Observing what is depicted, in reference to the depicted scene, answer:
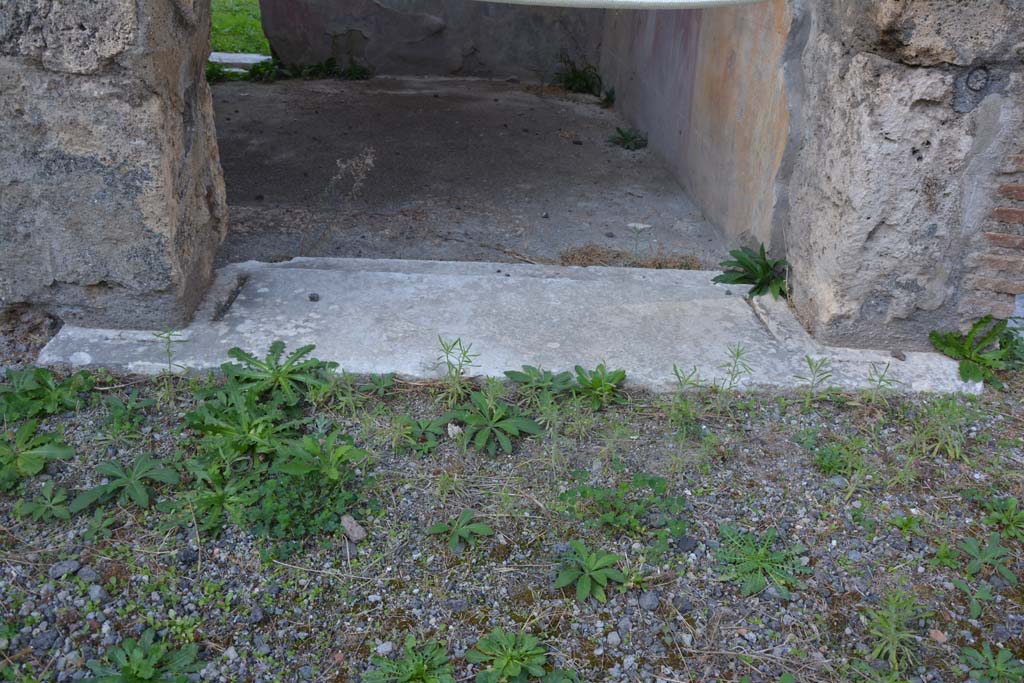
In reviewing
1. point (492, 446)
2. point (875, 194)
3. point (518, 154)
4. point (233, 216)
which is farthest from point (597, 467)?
point (518, 154)

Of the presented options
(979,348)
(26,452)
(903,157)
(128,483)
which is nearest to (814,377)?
(979,348)

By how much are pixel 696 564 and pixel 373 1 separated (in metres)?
6.61

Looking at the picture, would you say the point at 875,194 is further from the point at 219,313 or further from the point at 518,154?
the point at 518,154

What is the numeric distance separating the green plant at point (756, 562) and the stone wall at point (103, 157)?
1.76 m

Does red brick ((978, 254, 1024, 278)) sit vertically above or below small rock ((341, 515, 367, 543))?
above

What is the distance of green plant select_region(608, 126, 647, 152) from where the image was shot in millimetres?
5590

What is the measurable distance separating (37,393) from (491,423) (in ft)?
4.17

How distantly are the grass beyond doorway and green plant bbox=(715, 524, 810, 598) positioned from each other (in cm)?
744

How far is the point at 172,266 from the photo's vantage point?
250 cm

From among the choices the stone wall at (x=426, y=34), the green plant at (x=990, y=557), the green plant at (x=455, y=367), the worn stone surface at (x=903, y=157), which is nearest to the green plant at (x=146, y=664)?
the green plant at (x=455, y=367)

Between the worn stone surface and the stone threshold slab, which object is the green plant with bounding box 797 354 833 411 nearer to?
the stone threshold slab

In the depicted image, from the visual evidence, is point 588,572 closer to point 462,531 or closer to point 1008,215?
point 462,531

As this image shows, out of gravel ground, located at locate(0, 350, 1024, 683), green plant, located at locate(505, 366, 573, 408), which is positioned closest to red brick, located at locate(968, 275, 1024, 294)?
gravel ground, located at locate(0, 350, 1024, 683)

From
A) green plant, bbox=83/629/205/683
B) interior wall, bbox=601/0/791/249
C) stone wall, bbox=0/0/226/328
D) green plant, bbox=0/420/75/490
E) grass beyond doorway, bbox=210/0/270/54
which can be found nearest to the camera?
green plant, bbox=83/629/205/683
